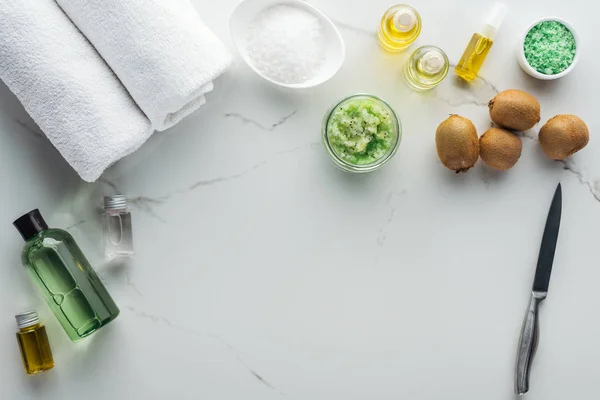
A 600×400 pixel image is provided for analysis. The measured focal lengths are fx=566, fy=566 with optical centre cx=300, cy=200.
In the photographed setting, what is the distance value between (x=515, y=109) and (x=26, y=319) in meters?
0.93

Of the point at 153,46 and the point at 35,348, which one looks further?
the point at 35,348

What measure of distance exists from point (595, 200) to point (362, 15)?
57cm

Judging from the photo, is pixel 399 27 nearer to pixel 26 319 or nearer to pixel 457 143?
pixel 457 143

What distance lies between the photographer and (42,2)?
88 centimetres

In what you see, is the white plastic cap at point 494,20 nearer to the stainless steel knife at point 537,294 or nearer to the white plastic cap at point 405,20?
the white plastic cap at point 405,20

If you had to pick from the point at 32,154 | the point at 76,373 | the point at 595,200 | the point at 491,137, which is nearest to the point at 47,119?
the point at 32,154

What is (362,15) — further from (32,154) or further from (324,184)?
(32,154)

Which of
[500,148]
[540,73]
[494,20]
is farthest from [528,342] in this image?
[494,20]

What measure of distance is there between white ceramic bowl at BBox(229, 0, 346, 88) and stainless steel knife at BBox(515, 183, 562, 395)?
1.60ft

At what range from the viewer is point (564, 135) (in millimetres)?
1007

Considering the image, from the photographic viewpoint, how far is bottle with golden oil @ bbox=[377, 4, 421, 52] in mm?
986

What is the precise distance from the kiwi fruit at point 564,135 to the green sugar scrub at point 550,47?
0.30 feet

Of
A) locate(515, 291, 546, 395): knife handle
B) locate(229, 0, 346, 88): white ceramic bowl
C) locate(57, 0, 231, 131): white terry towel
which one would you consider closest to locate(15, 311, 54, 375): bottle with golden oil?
locate(57, 0, 231, 131): white terry towel

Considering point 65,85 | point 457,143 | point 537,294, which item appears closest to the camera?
point 65,85
